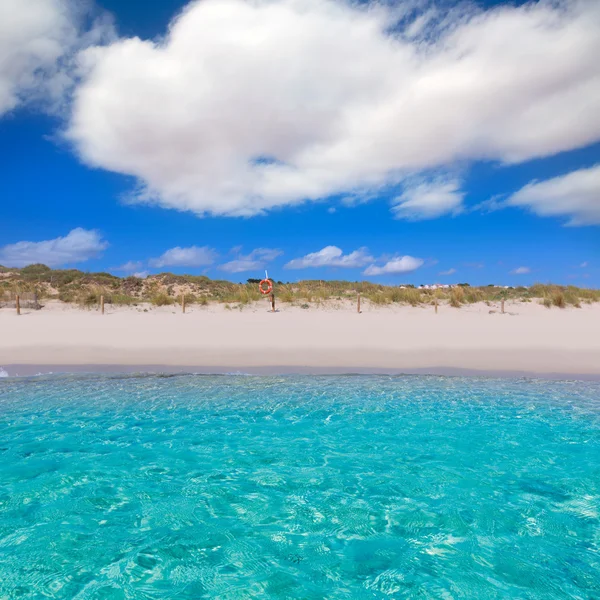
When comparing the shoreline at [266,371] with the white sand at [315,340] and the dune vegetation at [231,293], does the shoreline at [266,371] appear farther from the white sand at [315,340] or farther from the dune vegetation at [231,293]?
the dune vegetation at [231,293]

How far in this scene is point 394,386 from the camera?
357 inches

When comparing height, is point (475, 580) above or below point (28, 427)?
below

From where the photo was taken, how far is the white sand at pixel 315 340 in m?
11.3

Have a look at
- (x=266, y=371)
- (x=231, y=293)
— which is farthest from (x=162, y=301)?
(x=266, y=371)

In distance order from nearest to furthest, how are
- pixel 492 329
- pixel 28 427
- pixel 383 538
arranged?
pixel 383 538, pixel 28 427, pixel 492 329

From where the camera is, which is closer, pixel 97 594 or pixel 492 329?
pixel 97 594

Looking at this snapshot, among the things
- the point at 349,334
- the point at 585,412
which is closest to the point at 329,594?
the point at 585,412

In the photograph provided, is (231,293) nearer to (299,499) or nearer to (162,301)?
(162,301)

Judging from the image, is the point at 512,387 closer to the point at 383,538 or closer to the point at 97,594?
the point at 383,538

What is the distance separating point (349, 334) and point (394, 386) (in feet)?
19.9

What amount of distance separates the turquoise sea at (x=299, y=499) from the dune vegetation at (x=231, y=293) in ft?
51.5

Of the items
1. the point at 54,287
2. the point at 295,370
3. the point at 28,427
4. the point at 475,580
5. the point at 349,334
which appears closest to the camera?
the point at 475,580

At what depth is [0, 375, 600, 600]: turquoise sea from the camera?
3.09 m

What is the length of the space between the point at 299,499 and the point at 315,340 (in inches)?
385
